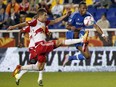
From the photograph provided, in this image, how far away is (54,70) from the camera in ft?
49.1

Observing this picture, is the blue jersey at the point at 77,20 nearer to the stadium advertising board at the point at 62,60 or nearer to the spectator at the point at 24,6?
the stadium advertising board at the point at 62,60

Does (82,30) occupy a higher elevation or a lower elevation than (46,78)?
higher

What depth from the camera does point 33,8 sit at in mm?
17422

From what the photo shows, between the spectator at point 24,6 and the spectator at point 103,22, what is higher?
the spectator at point 24,6

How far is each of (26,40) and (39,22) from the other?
A: 379 cm

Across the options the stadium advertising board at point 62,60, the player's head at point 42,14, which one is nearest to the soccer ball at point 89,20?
the player's head at point 42,14

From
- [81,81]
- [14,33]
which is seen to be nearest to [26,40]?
[14,33]

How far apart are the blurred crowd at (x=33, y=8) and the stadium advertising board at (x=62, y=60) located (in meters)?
2.04

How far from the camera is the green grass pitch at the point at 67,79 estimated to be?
1155 centimetres

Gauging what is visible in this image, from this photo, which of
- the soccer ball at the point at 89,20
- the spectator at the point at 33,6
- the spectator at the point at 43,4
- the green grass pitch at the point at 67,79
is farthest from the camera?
the spectator at the point at 43,4

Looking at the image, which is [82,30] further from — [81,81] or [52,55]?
[52,55]

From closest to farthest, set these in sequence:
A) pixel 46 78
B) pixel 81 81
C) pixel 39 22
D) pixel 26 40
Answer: pixel 39 22 < pixel 81 81 < pixel 46 78 < pixel 26 40

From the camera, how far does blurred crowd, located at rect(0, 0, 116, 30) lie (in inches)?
672

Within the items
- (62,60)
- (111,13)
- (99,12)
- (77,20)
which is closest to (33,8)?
(99,12)
